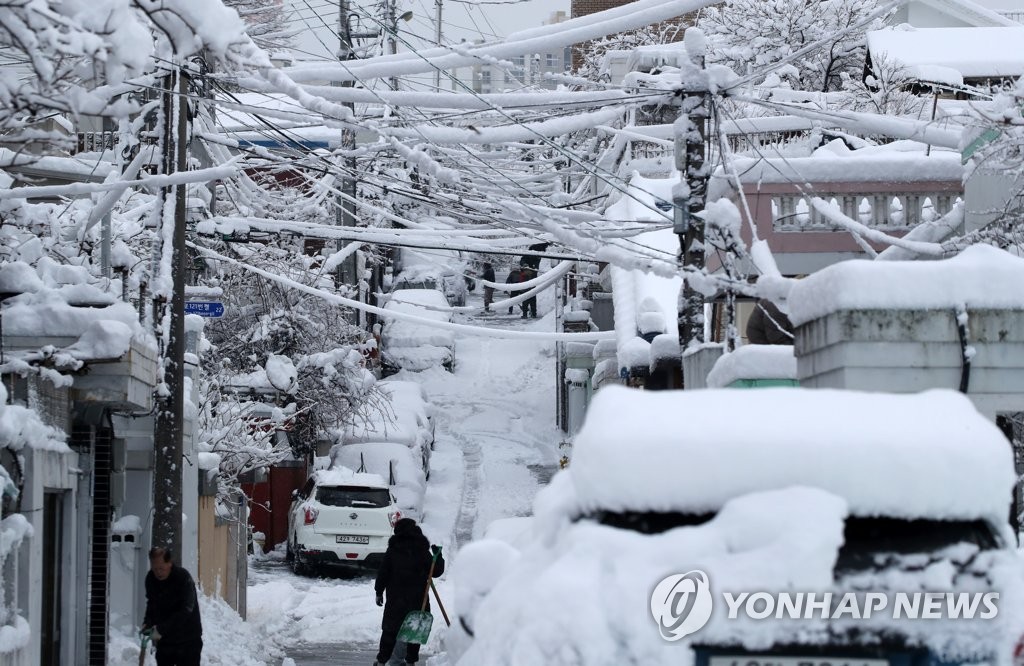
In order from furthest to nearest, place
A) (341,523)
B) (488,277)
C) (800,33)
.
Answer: (488,277)
(800,33)
(341,523)

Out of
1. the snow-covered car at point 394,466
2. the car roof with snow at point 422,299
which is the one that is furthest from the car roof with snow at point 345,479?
the car roof with snow at point 422,299

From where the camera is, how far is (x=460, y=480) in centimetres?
3325

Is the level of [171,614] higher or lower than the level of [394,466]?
higher

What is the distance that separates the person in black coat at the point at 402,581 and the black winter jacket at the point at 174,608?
2978 mm

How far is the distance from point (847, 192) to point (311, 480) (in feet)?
38.3

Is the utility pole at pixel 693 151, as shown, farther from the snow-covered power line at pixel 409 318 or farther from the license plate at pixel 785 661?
the license plate at pixel 785 661

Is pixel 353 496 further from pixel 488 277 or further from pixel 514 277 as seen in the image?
pixel 514 277

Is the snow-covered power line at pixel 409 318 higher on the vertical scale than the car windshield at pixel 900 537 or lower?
higher

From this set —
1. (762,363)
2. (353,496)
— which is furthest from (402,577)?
(353,496)

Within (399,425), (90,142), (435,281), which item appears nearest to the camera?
(90,142)

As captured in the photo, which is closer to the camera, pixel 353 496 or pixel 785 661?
pixel 785 661

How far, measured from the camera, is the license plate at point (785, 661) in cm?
439

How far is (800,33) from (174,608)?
29.4 meters

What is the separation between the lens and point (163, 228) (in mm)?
13195
